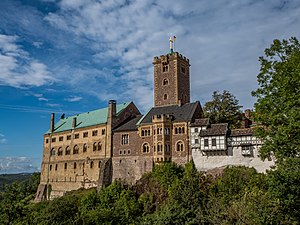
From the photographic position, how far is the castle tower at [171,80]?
58531 millimetres

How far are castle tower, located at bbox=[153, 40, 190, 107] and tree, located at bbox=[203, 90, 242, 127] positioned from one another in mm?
6204

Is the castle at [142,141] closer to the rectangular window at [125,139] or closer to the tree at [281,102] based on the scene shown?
the rectangular window at [125,139]

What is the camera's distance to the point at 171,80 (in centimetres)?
5931

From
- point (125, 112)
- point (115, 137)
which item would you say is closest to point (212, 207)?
point (115, 137)

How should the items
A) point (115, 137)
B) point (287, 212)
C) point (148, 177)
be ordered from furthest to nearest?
point (115, 137) < point (148, 177) < point (287, 212)

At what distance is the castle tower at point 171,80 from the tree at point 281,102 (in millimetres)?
36154

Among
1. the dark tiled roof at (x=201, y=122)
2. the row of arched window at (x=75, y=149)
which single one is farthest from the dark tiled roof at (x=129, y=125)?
the dark tiled roof at (x=201, y=122)

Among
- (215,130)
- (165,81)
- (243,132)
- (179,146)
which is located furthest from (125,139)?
(243,132)

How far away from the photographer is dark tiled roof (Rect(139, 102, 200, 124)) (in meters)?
50.6

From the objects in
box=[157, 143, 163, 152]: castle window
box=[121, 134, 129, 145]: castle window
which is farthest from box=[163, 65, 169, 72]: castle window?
box=[157, 143, 163, 152]: castle window

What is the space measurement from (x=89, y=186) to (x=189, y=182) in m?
24.1

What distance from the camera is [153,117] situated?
52.0m

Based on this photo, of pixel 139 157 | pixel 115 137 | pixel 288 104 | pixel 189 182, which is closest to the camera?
pixel 288 104

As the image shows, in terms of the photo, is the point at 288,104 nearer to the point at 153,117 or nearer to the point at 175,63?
the point at 153,117
